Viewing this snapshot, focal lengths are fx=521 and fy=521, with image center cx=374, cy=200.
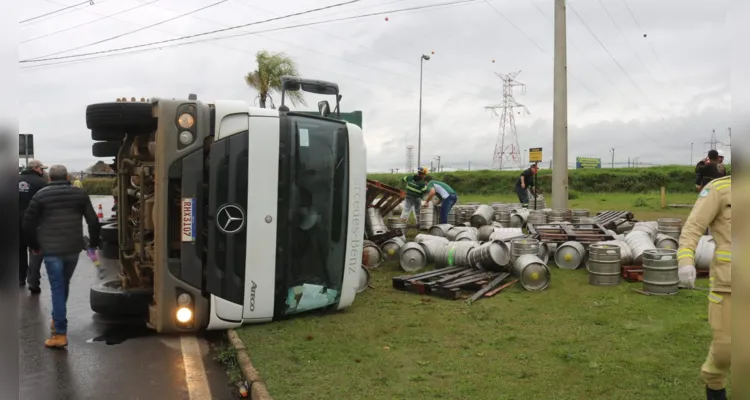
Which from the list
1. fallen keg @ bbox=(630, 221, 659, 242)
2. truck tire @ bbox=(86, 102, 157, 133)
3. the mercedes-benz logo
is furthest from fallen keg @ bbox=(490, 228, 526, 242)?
truck tire @ bbox=(86, 102, 157, 133)

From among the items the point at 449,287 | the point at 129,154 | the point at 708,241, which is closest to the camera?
the point at 129,154

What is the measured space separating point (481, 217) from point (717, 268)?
36.2 ft

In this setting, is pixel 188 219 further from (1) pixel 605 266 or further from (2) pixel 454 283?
(1) pixel 605 266

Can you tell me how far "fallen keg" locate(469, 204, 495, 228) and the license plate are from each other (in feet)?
33.2

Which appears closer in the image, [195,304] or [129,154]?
[195,304]

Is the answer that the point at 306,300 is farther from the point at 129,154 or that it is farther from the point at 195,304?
the point at 129,154

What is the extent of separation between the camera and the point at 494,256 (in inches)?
361

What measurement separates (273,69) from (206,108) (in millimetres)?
17175

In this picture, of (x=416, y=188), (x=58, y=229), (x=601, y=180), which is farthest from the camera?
(x=601, y=180)

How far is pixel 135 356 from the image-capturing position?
598 cm

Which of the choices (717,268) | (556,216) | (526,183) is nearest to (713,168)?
(717,268)

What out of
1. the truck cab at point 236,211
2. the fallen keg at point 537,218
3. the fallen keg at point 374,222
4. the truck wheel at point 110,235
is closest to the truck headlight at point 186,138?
the truck cab at point 236,211

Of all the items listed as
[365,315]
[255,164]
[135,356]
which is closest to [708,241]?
[365,315]

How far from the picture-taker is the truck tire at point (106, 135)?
664 cm
